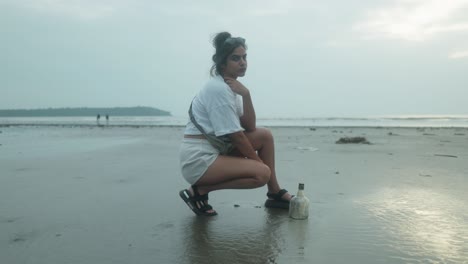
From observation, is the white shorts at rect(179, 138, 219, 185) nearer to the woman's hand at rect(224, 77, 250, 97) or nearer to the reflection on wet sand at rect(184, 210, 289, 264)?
the reflection on wet sand at rect(184, 210, 289, 264)

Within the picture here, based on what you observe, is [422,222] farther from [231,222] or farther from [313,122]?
[313,122]

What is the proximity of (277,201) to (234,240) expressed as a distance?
3.33 feet

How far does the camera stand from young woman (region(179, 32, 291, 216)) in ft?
9.94

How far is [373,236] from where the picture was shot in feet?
8.59

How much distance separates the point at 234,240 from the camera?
8.26ft

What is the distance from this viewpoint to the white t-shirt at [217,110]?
3.00 meters

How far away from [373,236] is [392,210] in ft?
2.77

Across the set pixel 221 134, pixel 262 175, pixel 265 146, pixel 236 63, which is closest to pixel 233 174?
pixel 262 175

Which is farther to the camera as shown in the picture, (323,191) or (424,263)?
(323,191)

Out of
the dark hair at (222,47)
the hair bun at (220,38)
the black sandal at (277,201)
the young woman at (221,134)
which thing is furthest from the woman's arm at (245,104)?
the black sandal at (277,201)

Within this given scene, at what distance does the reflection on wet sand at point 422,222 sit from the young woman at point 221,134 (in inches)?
43.3

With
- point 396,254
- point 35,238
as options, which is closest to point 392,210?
point 396,254

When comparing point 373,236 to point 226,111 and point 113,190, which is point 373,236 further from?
point 113,190

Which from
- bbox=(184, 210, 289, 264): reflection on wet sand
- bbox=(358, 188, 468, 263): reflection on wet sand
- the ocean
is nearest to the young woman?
bbox=(184, 210, 289, 264): reflection on wet sand
